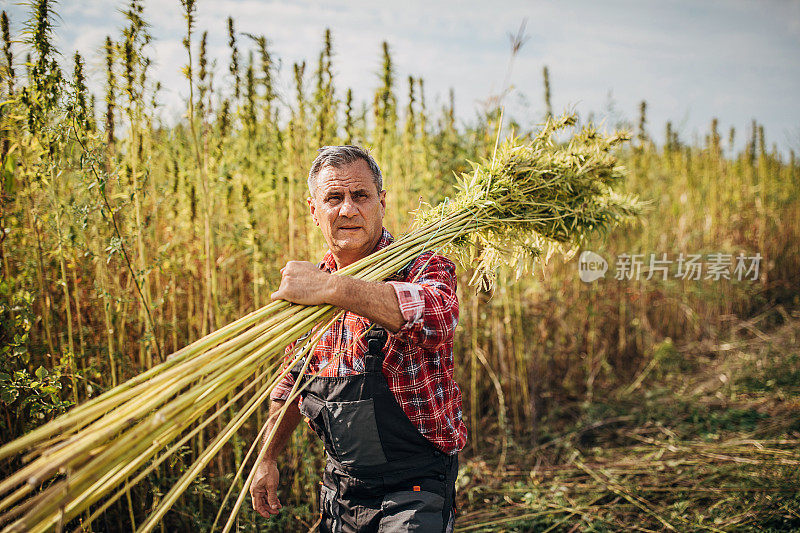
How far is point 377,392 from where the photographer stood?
56.0 inches

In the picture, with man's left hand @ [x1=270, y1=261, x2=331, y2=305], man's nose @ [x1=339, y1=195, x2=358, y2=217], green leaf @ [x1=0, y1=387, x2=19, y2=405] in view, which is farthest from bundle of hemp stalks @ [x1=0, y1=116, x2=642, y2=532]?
green leaf @ [x1=0, y1=387, x2=19, y2=405]

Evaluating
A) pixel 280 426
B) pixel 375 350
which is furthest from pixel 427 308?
pixel 280 426

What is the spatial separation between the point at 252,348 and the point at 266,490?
2.54 feet

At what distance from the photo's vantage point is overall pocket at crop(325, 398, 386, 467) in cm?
142

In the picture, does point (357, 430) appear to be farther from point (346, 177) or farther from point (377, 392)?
point (346, 177)

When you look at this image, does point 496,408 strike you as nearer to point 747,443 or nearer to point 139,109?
point 747,443

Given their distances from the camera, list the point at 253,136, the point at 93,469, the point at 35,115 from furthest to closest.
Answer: the point at 253,136 < the point at 35,115 < the point at 93,469

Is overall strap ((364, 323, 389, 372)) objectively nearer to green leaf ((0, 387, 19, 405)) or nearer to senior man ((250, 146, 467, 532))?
senior man ((250, 146, 467, 532))

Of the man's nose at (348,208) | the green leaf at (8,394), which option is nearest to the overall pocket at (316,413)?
the man's nose at (348,208)

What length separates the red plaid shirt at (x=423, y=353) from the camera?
1262mm

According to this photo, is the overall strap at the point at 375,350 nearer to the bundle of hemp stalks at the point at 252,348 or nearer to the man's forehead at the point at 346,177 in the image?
the bundle of hemp stalks at the point at 252,348

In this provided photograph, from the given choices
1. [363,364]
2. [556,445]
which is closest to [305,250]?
[363,364]

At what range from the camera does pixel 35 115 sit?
67.9 inches

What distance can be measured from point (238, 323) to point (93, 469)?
44cm
